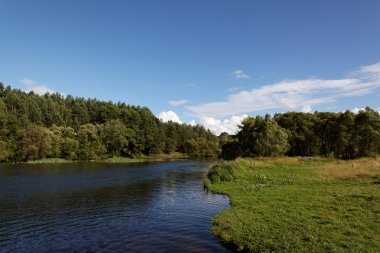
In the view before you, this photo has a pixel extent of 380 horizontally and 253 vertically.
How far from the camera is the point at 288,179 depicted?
45.2 m

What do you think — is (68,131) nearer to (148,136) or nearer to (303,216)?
(148,136)

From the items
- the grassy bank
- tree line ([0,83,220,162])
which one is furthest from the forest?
the grassy bank

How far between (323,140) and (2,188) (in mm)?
106396

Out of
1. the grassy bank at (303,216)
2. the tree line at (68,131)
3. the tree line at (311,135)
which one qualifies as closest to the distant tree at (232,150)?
the tree line at (311,135)

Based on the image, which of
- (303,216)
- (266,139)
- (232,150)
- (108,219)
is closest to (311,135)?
(232,150)

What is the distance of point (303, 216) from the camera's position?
23.7m

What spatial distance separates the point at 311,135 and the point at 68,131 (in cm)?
10105

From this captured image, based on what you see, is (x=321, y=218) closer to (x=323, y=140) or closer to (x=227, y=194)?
(x=227, y=194)

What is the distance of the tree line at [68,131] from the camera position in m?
119

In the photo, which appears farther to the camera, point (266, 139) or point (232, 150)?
point (232, 150)

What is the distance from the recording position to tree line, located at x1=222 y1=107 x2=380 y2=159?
94438 millimetres

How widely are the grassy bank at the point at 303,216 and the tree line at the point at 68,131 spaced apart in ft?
324

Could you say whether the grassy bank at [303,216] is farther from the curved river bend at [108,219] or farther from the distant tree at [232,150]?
the distant tree at [232,150]

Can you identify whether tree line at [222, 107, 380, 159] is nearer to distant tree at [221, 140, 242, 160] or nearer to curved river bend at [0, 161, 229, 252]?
distant tree at [221, 140, 242, 160]
